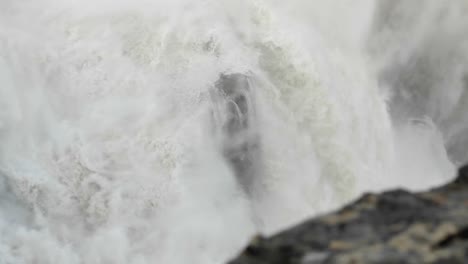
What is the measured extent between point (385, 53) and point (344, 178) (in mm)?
3191

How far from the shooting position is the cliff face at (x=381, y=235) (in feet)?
12.1

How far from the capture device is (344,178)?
382 inches

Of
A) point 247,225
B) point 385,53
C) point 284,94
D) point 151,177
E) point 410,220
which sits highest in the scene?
point 385,53

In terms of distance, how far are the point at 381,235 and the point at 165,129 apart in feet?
19.2

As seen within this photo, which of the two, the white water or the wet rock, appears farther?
the wet rock

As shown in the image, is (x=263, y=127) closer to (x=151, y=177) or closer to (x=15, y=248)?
(x=151, y=177)

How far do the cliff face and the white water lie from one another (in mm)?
5079

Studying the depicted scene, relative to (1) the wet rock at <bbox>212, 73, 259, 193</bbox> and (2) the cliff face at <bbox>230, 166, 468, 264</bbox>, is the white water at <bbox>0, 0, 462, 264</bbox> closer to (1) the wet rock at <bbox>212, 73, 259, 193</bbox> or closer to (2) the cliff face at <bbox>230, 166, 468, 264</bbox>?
(1) the wet rock at <bbox>212, 73, 259, 193</bbox>

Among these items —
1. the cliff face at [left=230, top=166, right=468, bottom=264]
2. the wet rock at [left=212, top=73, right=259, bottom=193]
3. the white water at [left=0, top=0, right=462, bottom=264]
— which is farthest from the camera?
the wet rock at [left=212, top=73, right=259, bottom=193]

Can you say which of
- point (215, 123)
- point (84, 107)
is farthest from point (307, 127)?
point (84, 107)

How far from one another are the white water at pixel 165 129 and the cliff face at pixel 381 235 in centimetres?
508

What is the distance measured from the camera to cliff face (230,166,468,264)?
145 inches

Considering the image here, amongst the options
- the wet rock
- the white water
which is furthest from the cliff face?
the wet rock

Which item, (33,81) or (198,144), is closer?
(198,144)
